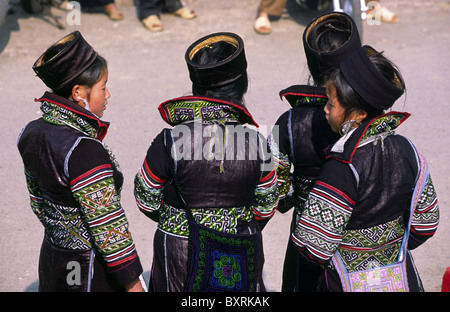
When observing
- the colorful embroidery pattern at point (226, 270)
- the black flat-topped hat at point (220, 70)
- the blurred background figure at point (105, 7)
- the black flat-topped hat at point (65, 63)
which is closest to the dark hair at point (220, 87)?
the black flat-topped hat at point (220, 70)

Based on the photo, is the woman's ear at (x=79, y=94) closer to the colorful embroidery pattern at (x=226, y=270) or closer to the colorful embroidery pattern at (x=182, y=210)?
the colorful embroidery pattern at (x=182, y=210)

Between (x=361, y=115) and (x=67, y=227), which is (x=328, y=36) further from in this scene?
(x=67, y=227)

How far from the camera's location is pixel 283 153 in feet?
8.54

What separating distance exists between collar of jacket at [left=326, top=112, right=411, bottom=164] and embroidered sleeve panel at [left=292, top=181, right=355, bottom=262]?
0.13 meters

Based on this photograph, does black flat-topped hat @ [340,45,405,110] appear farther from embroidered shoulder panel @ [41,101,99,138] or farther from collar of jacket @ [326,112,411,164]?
embroidered shoulder panel @ [41,101,99,138]

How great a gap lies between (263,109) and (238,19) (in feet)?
7.22

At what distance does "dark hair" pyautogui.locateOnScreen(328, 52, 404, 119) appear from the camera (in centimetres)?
219

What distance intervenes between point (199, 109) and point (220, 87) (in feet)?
0.45

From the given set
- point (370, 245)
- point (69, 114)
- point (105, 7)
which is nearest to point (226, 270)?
point (370, 245)

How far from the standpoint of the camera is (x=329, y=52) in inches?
102

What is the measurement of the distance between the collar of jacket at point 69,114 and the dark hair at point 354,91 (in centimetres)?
99

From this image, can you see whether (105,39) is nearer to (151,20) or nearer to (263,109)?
(151,20)

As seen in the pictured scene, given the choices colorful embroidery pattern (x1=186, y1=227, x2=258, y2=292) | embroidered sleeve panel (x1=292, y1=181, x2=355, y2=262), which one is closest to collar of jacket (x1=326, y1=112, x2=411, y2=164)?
embroidered sleeve panel (x1=292, y1=181, x2=355, y2=262)

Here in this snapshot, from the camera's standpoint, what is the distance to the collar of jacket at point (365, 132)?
2.15 meters
